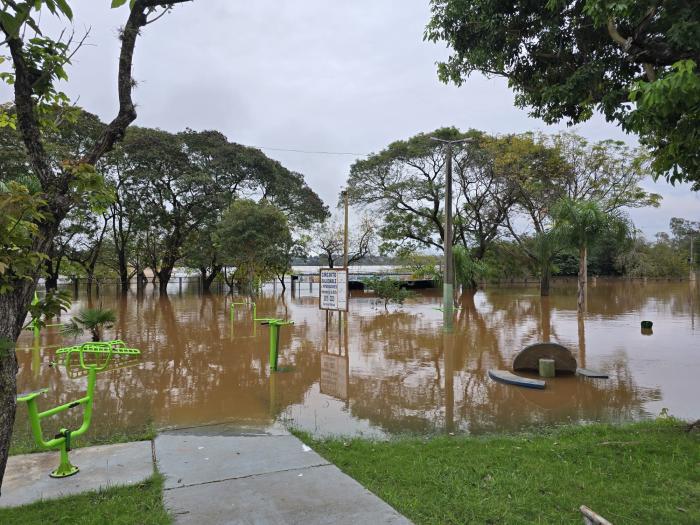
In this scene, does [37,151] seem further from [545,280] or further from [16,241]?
[545,280]

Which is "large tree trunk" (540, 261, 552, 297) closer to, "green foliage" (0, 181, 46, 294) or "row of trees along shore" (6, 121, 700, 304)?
"row of trees along shore" (6, 121, 700, 304)

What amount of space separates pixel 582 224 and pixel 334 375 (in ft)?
47.0

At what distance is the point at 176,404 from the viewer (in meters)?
6.96

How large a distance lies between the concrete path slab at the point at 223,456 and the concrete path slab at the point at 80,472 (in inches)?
7.9

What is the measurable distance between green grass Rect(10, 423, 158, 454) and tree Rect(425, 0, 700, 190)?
5.73 m

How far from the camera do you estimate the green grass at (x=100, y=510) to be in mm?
3233

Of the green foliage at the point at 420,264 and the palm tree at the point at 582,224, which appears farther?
the green foliage at the point at 420,264

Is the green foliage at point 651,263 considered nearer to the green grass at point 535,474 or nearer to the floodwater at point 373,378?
the floodwater at point 373,378

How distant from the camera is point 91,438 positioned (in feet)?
17.6

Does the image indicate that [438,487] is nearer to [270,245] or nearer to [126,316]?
[126,316]

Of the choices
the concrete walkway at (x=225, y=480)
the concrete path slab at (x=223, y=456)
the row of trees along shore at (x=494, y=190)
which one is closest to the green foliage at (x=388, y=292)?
the row of trees along shore at (x=494, y=190)

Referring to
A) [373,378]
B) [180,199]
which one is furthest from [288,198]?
[373,378]

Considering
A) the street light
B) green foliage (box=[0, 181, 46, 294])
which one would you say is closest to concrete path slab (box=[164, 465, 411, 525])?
green foliage (box=[0, 181, 46, 294])

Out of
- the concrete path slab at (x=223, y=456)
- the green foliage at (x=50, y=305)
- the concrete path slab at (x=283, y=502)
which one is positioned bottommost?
the concrete path slab at (x=223, y=456)
